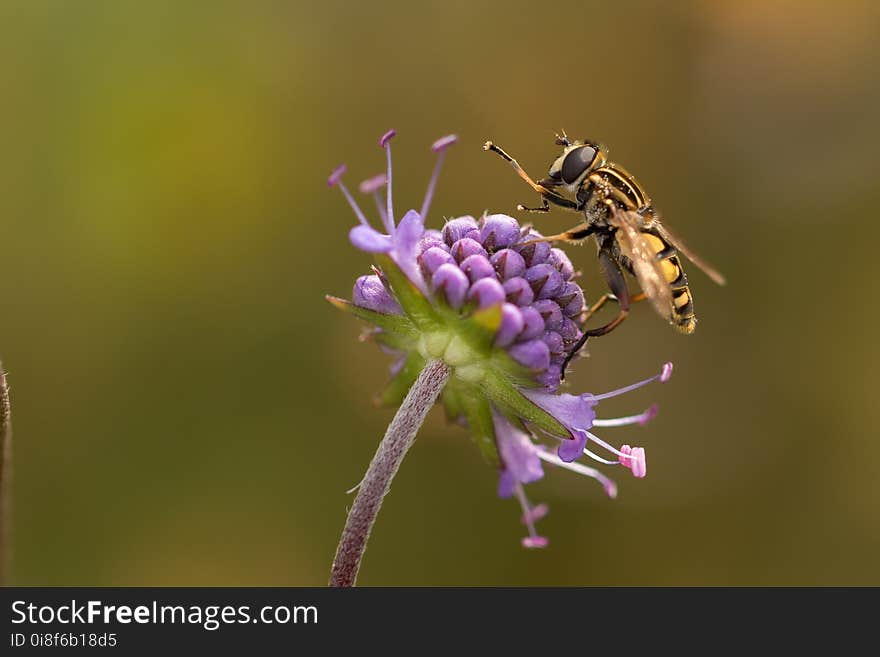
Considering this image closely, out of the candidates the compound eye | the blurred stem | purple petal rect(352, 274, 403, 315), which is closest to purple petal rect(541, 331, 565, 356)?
purple petal rect(352, 274, 403, 315)

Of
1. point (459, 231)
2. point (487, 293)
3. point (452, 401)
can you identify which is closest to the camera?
point (487, 293)

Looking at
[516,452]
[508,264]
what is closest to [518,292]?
[508,264]

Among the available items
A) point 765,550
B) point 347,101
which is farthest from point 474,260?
point 765,550

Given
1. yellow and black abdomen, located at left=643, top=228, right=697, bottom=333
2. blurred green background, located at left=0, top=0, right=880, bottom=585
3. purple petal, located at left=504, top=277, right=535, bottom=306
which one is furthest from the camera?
blurred green background, located at left=0, top=0, right=880, bottom=585

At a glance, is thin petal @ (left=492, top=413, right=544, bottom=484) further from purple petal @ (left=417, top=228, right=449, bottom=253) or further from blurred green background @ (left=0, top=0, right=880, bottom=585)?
blurred green background @ (left=0, top=0, right=880, bottom=585)

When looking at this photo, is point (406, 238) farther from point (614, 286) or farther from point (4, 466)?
point (4, 466)

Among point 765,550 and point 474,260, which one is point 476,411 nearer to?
point 474,260
